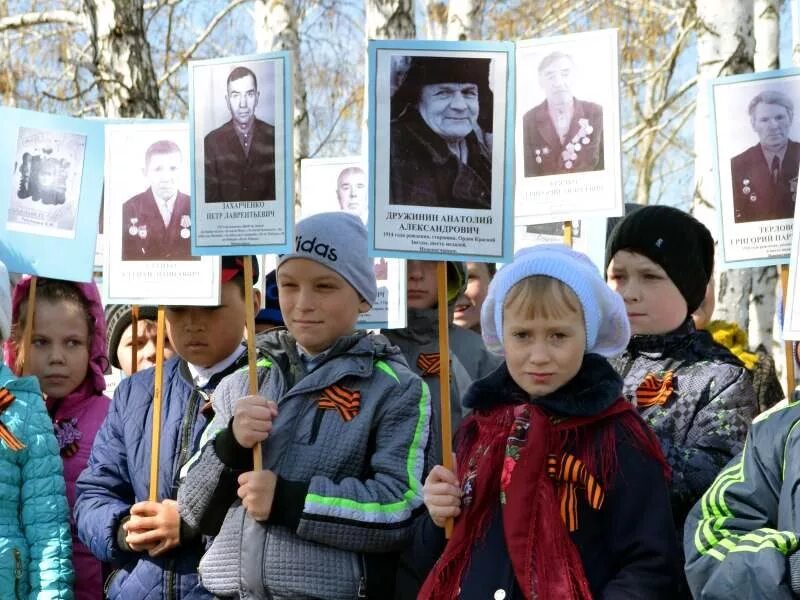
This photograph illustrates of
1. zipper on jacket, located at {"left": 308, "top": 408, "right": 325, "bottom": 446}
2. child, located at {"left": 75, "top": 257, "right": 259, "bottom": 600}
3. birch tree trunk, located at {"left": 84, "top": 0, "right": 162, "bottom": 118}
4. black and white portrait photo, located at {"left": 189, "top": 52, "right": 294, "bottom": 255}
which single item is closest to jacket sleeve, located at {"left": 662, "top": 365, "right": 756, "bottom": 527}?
zipper on jacket, located at {"left": 308, "top": 408, "right": 325, "bottom": 446}

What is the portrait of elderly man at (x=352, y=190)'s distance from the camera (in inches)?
225

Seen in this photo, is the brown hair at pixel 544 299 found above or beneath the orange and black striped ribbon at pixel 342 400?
above

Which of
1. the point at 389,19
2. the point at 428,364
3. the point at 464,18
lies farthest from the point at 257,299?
the point at 464,18

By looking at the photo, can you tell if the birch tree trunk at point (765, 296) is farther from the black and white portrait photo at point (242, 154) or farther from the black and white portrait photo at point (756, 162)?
the black and white portrait photo at point (242, 154)

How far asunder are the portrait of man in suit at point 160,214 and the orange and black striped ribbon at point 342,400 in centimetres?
112

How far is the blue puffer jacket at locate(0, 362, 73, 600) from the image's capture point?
431cm

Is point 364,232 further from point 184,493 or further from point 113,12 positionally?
point 113,12

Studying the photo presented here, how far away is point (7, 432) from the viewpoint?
438 cm

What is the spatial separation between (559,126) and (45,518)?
228cm

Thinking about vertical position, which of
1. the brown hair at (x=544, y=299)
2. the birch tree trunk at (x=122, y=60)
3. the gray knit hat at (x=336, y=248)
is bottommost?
the brown hair at (x=544, y=299)

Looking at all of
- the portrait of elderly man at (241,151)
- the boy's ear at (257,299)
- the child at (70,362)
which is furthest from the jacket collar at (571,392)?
the child at (70,362)

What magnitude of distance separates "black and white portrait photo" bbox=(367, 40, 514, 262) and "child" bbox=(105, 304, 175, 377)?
2096 mm

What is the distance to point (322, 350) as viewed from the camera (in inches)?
161

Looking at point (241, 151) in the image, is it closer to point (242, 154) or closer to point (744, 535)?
point (242, 154)
